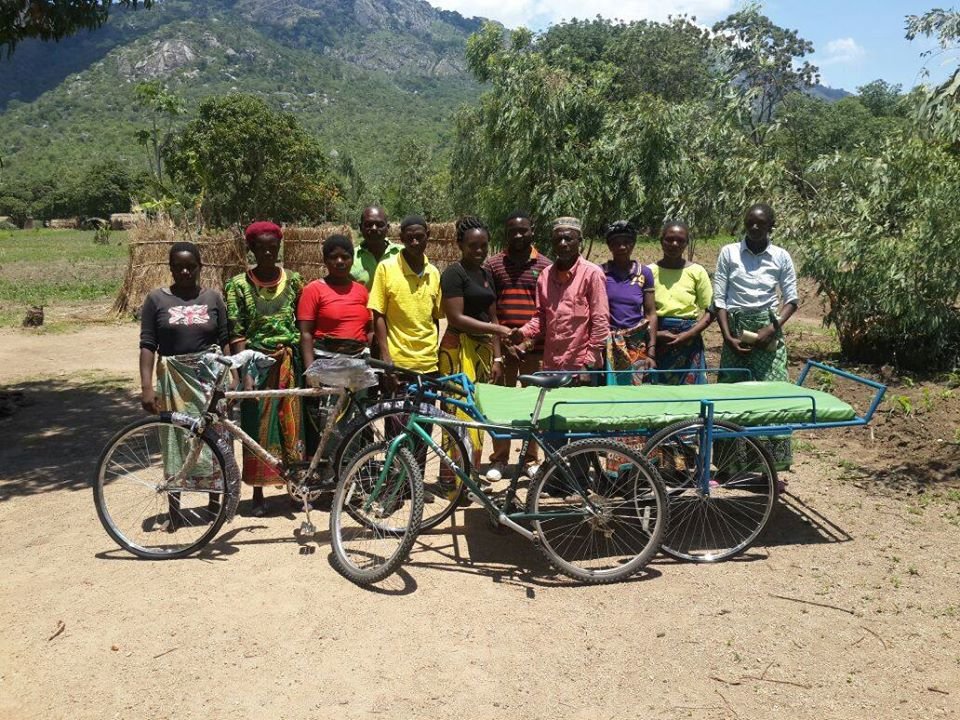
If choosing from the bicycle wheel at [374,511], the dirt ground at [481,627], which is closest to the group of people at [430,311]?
the bicycle wheel at [374,511]

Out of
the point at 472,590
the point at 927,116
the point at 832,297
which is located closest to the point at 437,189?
the point at 832,297

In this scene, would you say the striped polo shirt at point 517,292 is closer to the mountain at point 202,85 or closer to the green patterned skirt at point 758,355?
the green patterned skirt at point 758,355

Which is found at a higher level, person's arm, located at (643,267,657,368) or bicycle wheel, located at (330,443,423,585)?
person's arm, located at (643,267,657,368)

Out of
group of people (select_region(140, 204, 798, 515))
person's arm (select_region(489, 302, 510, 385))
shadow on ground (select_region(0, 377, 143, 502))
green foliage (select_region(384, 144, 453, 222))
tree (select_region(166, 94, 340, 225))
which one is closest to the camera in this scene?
group of people (select_region(140, 204, 798, 515))

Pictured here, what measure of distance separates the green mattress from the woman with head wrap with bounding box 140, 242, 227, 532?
5.23 feet

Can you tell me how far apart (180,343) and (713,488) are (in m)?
3.12

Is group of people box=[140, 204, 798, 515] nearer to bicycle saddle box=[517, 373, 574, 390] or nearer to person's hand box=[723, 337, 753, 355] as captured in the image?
person's hand box=[723, 337, 753, 355]

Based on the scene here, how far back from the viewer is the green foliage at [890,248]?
769 centimetres

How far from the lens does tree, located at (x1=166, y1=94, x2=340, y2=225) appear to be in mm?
32406

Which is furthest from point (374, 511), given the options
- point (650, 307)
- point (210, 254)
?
point (210, 254)

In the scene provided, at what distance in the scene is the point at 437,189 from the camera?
117 feet

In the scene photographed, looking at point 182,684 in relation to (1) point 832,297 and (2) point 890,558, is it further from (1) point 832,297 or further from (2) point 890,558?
(1) point 832,297

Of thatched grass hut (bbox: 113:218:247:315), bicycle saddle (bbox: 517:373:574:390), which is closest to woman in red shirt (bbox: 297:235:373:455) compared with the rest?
bicycle saddle (bbox: 517:373:574:390)

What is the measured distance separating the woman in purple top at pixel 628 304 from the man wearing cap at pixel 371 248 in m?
1.41
